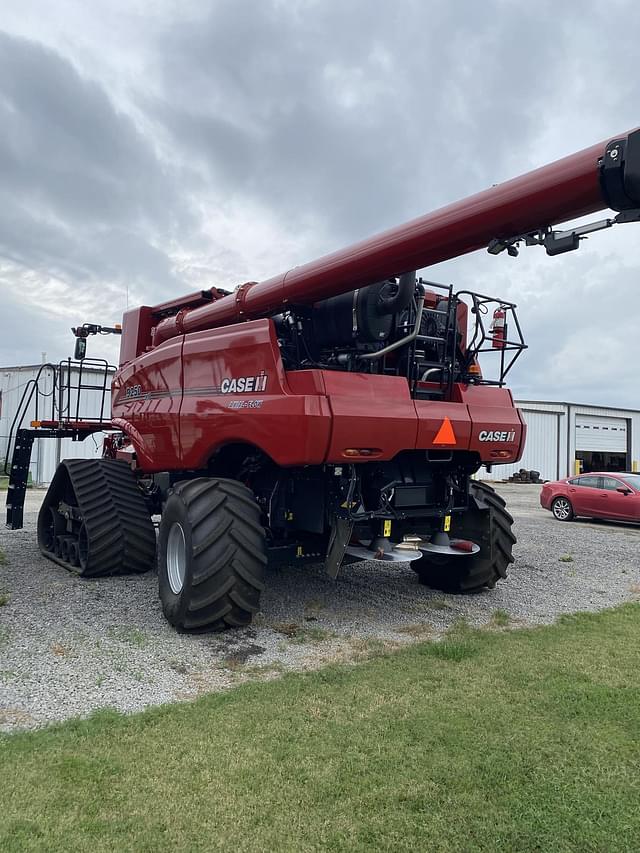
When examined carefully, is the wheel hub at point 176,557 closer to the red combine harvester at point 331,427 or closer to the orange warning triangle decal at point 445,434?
the red combine harvester at point 331,427

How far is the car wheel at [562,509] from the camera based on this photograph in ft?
52.1

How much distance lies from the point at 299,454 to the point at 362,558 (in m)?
1.36

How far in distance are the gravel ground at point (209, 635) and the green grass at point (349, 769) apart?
0.42 m

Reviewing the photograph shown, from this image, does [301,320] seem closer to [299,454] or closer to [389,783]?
[299,454]

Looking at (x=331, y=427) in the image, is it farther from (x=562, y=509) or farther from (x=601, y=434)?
(x=601, y=434)

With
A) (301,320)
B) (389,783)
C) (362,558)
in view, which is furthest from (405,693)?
(301,320)

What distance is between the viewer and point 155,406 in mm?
6719

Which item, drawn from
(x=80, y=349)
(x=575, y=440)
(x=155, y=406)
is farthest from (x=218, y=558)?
(x=575, y=440)

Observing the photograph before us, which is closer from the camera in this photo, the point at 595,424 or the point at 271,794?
the point at 271,794

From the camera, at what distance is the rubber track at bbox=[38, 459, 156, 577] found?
7062mm

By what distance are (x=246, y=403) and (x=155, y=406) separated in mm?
1842

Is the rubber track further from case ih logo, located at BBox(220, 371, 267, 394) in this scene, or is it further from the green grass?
the green grass

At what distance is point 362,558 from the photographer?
5648 mm

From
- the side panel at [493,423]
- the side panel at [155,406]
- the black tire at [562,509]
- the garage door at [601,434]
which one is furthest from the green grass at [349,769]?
the garage door at [601,434]
